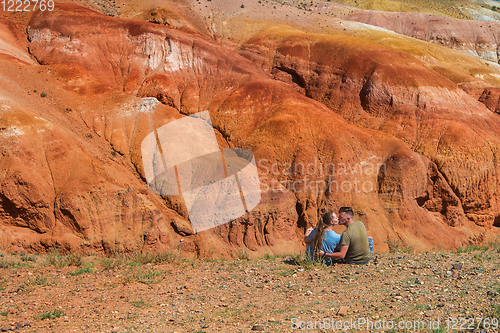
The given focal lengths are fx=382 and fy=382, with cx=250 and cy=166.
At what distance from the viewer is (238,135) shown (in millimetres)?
25375

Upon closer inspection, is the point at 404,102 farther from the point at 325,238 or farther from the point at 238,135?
the point at 325,238

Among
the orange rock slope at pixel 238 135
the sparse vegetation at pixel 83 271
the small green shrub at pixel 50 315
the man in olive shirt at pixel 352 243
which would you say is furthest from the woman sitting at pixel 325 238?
the orange rock slope at pixel 238 135

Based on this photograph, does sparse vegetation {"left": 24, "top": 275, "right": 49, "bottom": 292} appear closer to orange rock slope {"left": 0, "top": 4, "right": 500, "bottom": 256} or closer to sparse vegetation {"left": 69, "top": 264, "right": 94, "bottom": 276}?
sparse vegetation {"left": 69, "top": 264, "right": 94, "bottom": 276}

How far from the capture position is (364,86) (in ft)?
96.7

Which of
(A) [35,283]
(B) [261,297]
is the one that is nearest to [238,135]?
(A) [35,283]

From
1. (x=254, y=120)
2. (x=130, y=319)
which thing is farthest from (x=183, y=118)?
(x=130, y=319)

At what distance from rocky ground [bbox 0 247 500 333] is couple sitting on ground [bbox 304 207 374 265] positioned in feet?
0.89

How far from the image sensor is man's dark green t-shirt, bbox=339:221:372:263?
7.79 metres

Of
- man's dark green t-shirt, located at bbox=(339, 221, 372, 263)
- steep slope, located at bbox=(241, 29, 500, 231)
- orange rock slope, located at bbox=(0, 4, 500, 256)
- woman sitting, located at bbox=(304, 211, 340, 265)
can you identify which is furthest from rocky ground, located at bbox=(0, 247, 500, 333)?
steep slope, located at bbox=(241, 29, 500, 231)

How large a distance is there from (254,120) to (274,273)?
60.9 ft

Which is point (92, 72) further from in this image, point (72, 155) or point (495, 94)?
point (495, 94)

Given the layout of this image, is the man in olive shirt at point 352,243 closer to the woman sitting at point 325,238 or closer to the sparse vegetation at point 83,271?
the woman sitting at point 325,238

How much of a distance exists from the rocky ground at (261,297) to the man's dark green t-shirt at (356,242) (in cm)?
24

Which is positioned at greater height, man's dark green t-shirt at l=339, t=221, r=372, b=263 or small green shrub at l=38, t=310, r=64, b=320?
man's dark green t-shirt at l=339, t=221, r=372, b=263
